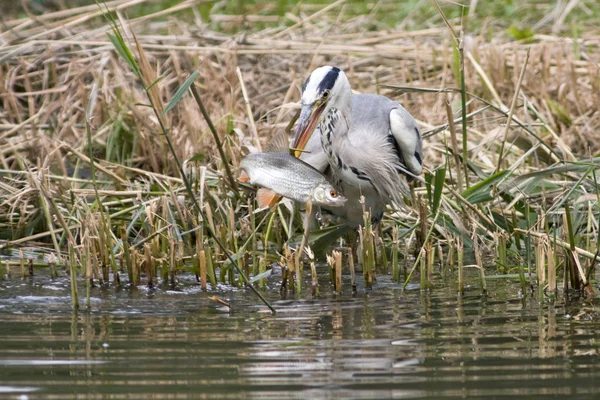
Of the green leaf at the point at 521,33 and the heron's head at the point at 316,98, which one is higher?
the green leaf at the point at 521,33

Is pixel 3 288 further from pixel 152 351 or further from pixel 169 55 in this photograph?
pixel 169 55

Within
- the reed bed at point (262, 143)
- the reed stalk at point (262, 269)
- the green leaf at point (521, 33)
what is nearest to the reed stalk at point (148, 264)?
the reed bed at point (262, 143)

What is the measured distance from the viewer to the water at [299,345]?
2791mm

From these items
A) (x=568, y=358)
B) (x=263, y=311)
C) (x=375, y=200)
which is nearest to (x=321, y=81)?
(x=375, y=200)

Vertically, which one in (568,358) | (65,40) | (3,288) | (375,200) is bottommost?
(568,358)

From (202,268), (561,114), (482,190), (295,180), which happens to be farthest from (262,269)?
(561,114)

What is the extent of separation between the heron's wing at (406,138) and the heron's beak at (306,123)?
0.71m

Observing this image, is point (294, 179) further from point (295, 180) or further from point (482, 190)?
point (482, 190)

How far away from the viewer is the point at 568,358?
3.10 m

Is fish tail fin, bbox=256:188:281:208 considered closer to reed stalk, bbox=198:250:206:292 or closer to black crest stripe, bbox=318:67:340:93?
reed stalk, bbox=198:250:206:292

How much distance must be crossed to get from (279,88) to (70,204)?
2716 mm

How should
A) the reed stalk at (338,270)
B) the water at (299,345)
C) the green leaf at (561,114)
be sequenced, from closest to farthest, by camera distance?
1. the water at (299,345)
2. the reed stalk at (338,270)
3. the green leaf at (561,114)

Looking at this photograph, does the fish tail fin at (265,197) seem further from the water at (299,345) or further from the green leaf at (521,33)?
the green leaf at (521,33)

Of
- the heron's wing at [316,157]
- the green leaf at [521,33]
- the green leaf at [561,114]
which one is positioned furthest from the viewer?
the green leaf at [521,33]
